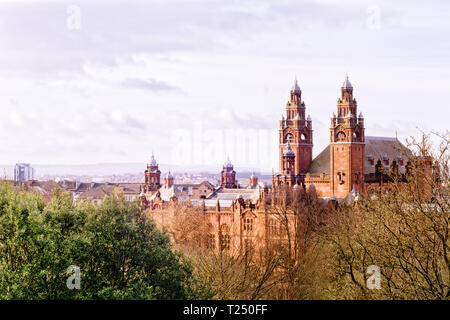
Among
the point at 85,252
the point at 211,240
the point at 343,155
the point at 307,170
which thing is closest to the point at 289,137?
the point at 307,170

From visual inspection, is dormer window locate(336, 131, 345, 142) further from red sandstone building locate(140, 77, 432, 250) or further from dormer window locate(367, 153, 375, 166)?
dormer window locate(367, 153, 375, 166)

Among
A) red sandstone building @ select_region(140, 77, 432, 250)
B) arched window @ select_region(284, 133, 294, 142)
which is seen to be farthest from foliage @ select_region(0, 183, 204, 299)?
arched window @ select_region(284, 133, 294, 142)

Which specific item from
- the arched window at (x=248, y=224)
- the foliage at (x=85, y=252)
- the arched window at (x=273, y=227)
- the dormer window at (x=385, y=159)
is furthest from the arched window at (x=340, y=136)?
the foliage at (x=85, y=252)

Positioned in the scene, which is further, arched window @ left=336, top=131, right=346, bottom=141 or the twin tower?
arched window @ left=336, top=131, right=346, bottom=141

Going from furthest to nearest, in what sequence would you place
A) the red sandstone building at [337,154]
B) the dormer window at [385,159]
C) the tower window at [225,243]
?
the dormer window at [385,159], the red sandstone building at [337,154], the tower window at [225,243]

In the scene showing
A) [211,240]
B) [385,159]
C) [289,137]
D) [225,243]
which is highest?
[289,137]

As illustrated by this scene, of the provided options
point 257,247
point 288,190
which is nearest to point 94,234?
point 257,247

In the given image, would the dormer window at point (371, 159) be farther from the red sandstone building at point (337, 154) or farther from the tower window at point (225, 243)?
the tower window at point (225, 243)

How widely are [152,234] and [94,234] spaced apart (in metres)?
4.27

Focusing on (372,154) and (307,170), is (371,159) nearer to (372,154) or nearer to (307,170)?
(372,154)

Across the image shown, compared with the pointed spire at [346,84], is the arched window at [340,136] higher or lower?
lower

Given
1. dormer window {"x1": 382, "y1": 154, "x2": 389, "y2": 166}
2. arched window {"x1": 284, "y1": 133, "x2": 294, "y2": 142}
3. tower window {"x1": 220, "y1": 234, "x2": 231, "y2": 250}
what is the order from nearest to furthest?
tower window {"x1": 220, "y1": 234, "x2": 231, "y2": 250} < dormer window {"x1": 382, "y1": 154, "x2": 389, "y2": 166} < arched window {"x1": 284, "y1": 133, "x2": 294, "y2": 142}

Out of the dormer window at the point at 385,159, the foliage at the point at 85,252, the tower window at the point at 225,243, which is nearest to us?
the foliage at the point at 85,252
